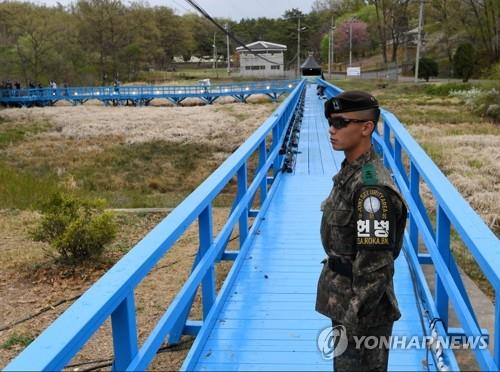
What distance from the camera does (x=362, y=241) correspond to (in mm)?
2092

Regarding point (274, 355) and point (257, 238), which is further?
point (257, 238)

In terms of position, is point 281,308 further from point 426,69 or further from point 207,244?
point 426,69

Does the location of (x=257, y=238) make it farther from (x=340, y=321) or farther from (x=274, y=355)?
(x=340, y=321)

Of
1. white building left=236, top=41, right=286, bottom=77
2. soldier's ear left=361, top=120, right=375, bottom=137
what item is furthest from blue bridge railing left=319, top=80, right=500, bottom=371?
white building left=236, top=41, right=286, bottom=77

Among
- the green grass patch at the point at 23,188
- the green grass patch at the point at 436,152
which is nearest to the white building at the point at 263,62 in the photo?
the green grass patch at the point at 23,188

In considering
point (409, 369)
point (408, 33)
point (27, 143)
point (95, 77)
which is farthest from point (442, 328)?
point (408, 33)

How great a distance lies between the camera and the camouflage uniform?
209 centimetres

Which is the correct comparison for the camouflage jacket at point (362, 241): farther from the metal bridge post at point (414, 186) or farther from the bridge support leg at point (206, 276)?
the metal bridge post at point (414, 186)

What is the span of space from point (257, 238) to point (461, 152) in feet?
31.3

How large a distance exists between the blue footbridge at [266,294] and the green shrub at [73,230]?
2723mm

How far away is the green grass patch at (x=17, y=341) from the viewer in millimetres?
5861

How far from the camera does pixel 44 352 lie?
150 cm

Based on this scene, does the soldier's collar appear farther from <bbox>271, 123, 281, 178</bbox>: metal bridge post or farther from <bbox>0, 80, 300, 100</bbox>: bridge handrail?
<bbox>0, 80, 300, 100</bbox>: bridge handrail

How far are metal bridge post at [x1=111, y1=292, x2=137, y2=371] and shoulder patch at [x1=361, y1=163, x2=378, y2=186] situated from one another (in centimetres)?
90
